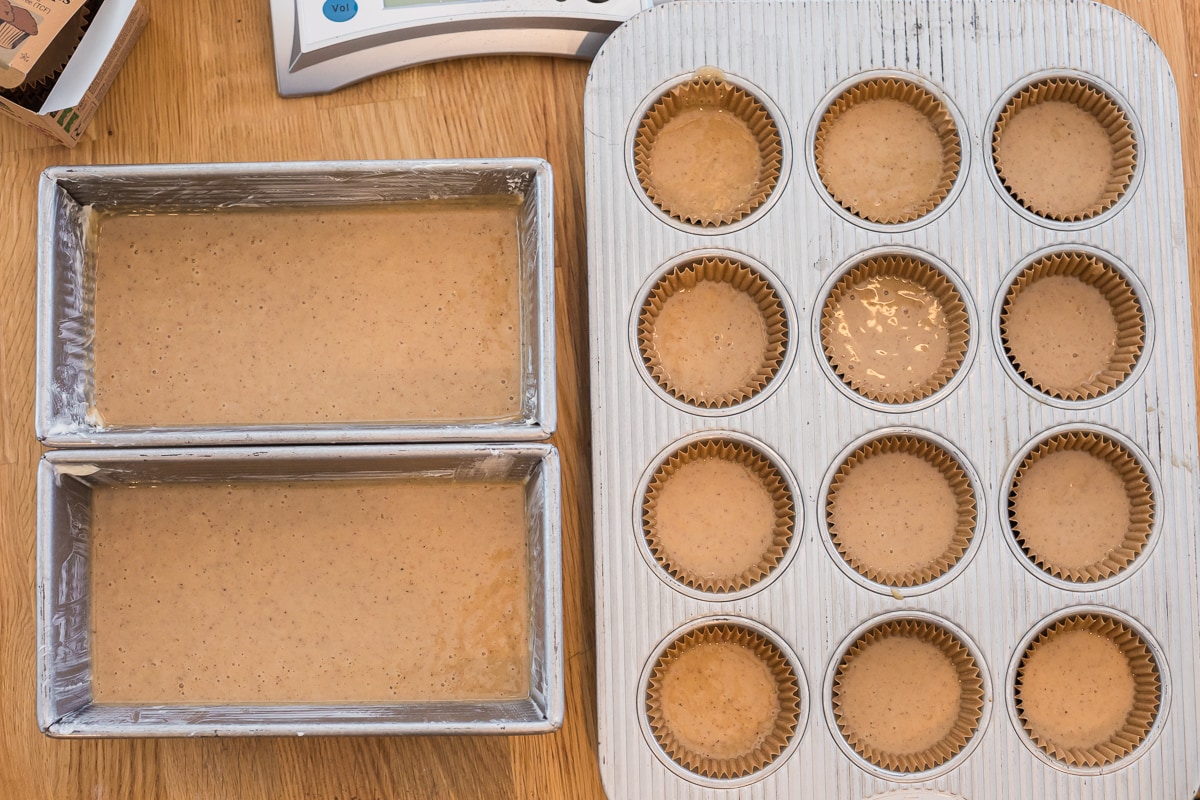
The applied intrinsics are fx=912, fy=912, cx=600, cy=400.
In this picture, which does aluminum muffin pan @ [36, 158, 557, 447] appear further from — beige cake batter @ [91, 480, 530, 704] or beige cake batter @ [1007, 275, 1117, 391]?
beige cake batter @ [1007, 275, 1117, 391]

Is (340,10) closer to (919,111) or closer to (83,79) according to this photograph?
(83,79)

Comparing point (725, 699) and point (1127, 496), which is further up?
point (1127, 496)

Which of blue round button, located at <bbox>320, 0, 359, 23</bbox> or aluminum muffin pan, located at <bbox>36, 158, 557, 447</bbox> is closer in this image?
aluminum muffin pan, located at <bbox>36, 158, 557, 447</bbox>

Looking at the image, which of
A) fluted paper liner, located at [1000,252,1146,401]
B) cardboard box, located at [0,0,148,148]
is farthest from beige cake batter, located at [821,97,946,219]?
cardboard box, located at [0,0,148,148]

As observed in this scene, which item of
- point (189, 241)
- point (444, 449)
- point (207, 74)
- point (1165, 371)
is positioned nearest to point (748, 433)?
point (444, 449)

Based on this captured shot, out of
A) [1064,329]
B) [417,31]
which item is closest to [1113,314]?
[1064,329]
